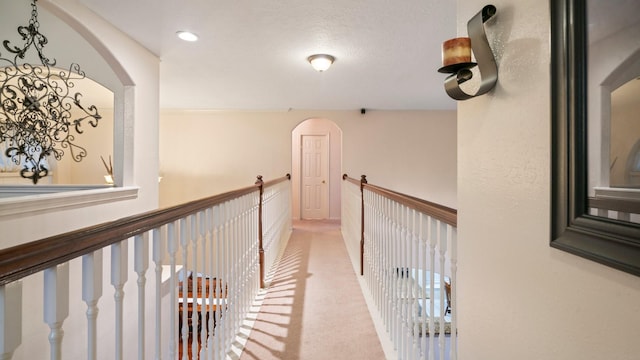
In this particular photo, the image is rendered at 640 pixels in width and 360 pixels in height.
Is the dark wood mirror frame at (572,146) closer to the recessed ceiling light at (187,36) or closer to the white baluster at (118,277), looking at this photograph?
the white baluster at (118,277)

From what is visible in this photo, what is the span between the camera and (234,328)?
1999 mm

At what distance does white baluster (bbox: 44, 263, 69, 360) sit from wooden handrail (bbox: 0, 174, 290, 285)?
0.04 meters

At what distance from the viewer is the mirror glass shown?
49 centimetres

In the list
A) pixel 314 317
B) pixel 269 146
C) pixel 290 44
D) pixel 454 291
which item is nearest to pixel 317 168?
pixel 269 146

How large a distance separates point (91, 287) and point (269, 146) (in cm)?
539

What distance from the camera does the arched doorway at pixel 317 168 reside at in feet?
23.6

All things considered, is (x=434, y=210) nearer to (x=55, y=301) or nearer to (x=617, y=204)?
(x=617, y=204)

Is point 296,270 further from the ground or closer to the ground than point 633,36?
closer to the ground

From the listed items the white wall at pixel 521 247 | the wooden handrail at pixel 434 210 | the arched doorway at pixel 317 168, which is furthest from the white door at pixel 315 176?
the white wall at pixel 521 247

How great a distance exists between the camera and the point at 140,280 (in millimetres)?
990

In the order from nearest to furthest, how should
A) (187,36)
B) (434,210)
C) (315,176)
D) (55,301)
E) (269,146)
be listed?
(55,301) → (434,210) → (187,36) → (269,146) → (315,176)

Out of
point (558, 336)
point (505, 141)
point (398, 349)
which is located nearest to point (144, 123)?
point (398, 349)

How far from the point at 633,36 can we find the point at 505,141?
1.16 feet

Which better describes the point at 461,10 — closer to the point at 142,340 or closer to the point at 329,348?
the point at 142,340
